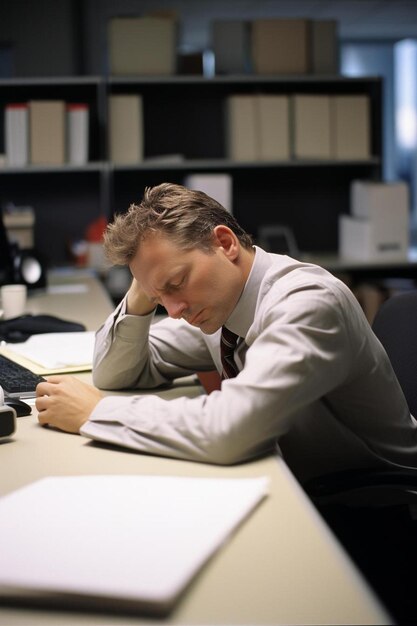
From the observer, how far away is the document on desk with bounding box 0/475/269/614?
0.81 metres

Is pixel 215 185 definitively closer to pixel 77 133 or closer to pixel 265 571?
pixel 77 133

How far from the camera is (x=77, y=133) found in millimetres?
4305

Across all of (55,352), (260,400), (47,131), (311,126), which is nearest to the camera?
(260,400)

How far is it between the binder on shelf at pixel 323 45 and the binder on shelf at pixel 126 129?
961 millimetres

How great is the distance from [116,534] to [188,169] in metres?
3.84

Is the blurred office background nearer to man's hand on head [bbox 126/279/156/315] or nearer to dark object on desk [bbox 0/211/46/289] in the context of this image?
dark object on desk [bbox 0/211/46/289]

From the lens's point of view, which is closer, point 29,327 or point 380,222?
point 29,327

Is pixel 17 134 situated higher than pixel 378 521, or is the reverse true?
pixel 17 134

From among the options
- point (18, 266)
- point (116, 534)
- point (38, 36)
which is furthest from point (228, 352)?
point (38, 36)

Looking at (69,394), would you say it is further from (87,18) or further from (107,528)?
(87,18)

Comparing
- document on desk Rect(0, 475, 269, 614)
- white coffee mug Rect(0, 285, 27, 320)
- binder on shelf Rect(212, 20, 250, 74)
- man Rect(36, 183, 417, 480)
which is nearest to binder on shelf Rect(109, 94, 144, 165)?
binder on shelf Rect(212, 20, 250, 74)

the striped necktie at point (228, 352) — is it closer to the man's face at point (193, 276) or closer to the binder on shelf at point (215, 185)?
the man's face at point (193, 276)

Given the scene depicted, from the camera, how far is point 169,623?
77 centimetres

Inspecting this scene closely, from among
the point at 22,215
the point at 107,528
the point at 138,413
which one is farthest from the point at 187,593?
the point at 22,215
